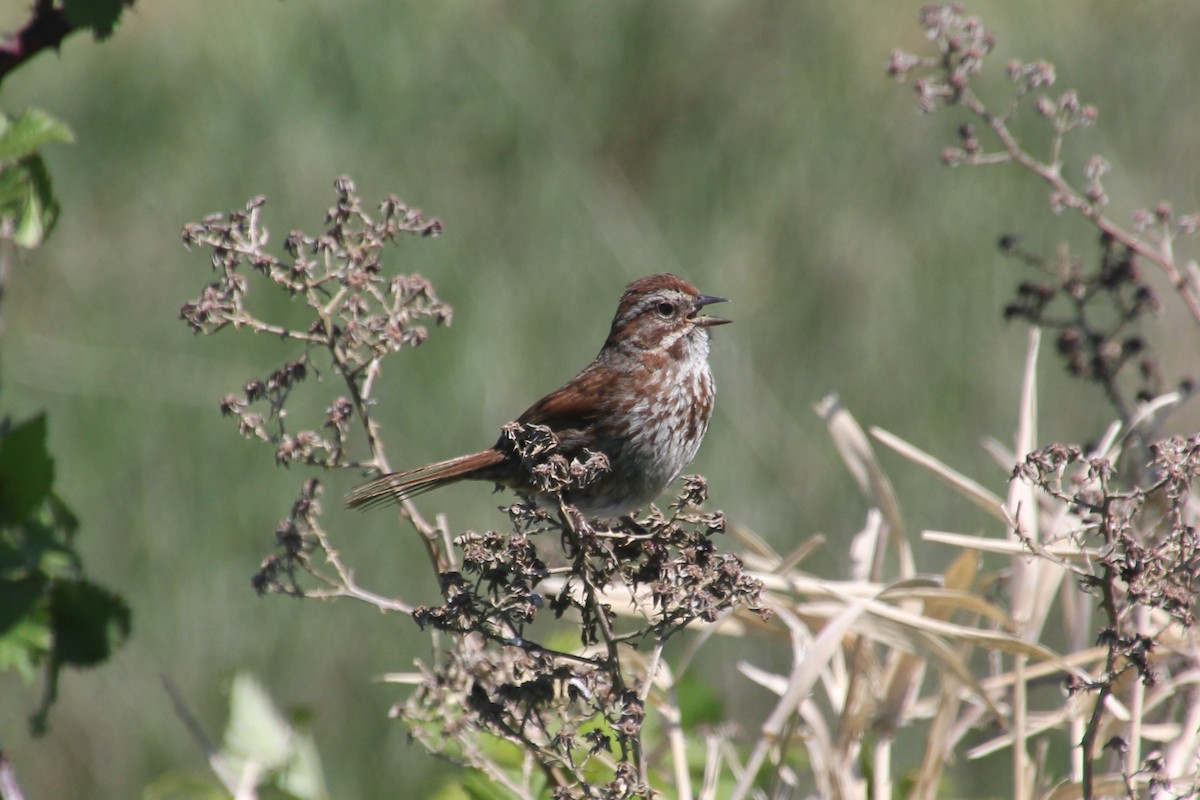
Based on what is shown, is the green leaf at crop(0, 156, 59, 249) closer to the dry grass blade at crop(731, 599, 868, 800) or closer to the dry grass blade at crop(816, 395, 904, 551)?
the dry grass blade at crop(731, 599, 868, 800)

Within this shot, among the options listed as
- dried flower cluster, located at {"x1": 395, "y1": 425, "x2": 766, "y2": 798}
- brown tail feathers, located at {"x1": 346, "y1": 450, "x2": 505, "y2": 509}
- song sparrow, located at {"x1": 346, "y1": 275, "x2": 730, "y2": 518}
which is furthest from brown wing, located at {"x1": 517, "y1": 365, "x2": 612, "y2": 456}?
dried flower cluster, located at {"x1": 395, "y1": 425, "x2": 766, "y2": 798}

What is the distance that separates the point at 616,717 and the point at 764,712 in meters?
3.03

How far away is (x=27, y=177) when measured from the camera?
6.61ft

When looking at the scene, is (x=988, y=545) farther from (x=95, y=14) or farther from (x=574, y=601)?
(x=95, y=14)

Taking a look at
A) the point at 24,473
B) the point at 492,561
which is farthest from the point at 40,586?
the point at 492,561

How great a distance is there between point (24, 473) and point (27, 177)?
1.43 ft

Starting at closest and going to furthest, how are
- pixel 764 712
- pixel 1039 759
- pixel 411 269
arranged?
pixel 1039 759 → pixel 764 712 → pixel 411 269

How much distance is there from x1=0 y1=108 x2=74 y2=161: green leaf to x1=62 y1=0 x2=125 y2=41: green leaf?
0.47 ft

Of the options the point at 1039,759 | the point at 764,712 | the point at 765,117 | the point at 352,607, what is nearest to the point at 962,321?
the point at 765,117

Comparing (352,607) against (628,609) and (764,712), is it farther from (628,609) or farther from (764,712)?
(628,609)

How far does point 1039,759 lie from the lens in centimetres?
225

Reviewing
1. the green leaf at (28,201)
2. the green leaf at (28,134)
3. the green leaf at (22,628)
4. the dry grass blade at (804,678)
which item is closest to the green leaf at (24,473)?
the green leaf at (22,628)

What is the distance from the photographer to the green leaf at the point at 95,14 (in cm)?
190

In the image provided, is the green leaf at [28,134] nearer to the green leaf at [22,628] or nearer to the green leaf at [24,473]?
the green leaf at [24,473]
